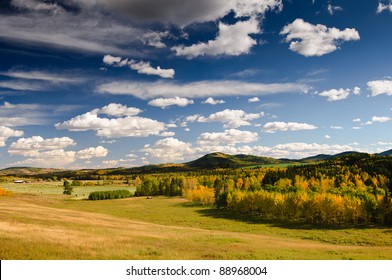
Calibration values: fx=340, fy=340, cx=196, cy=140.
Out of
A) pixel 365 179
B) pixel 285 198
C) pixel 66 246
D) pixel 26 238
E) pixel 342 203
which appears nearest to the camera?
pixel 66 246

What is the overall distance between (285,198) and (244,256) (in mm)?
82630

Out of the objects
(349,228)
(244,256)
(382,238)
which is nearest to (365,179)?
(349,228)

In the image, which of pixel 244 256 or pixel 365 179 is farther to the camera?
pixel 365 179

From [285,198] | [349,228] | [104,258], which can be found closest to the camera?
[104,258]

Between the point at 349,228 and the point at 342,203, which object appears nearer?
the point at 349,228

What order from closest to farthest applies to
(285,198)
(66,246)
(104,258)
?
1. (104,258)
2. (66,246)
3. (285,198)

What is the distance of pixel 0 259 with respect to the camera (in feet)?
81.2

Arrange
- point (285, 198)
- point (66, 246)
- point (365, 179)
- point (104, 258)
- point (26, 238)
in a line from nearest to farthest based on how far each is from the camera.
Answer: point (104, 258), point (66, 246), point (26, 238), point (285, 198), point (365, 179)

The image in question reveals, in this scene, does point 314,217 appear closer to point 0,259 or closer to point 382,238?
point 382,238
